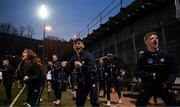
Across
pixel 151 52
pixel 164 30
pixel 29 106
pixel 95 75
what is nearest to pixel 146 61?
pixel 151 52

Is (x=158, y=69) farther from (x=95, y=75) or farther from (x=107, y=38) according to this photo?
(x=107, y=38)

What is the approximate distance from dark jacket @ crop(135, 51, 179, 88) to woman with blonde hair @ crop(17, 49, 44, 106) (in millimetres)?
3291

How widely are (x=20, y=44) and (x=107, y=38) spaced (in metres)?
36.6

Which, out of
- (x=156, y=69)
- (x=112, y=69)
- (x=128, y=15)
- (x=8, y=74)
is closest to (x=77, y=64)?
(x=156, y=69)

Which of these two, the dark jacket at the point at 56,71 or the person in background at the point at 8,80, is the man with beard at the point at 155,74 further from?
the person in background at the point at 8,80

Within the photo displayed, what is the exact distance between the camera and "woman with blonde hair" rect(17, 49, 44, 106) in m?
8.57

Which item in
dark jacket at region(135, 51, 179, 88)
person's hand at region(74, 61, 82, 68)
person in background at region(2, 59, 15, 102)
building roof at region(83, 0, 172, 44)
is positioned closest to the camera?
dark jacket at region(135, 51, 179, 88)

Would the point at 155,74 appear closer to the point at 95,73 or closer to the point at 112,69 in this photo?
the point at 95,73

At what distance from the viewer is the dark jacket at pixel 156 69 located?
602cm

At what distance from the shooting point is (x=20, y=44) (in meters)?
63.8

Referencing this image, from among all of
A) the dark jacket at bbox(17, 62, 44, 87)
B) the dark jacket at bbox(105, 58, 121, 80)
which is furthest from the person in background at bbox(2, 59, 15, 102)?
the dark jacket at bbox(17, 62, 44, 87)

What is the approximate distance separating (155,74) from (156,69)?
0.37ft

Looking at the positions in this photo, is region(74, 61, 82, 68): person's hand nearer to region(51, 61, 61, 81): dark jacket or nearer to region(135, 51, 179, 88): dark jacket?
region(135, 51, 179, 88): dark jacket

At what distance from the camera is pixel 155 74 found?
6.05 metres
